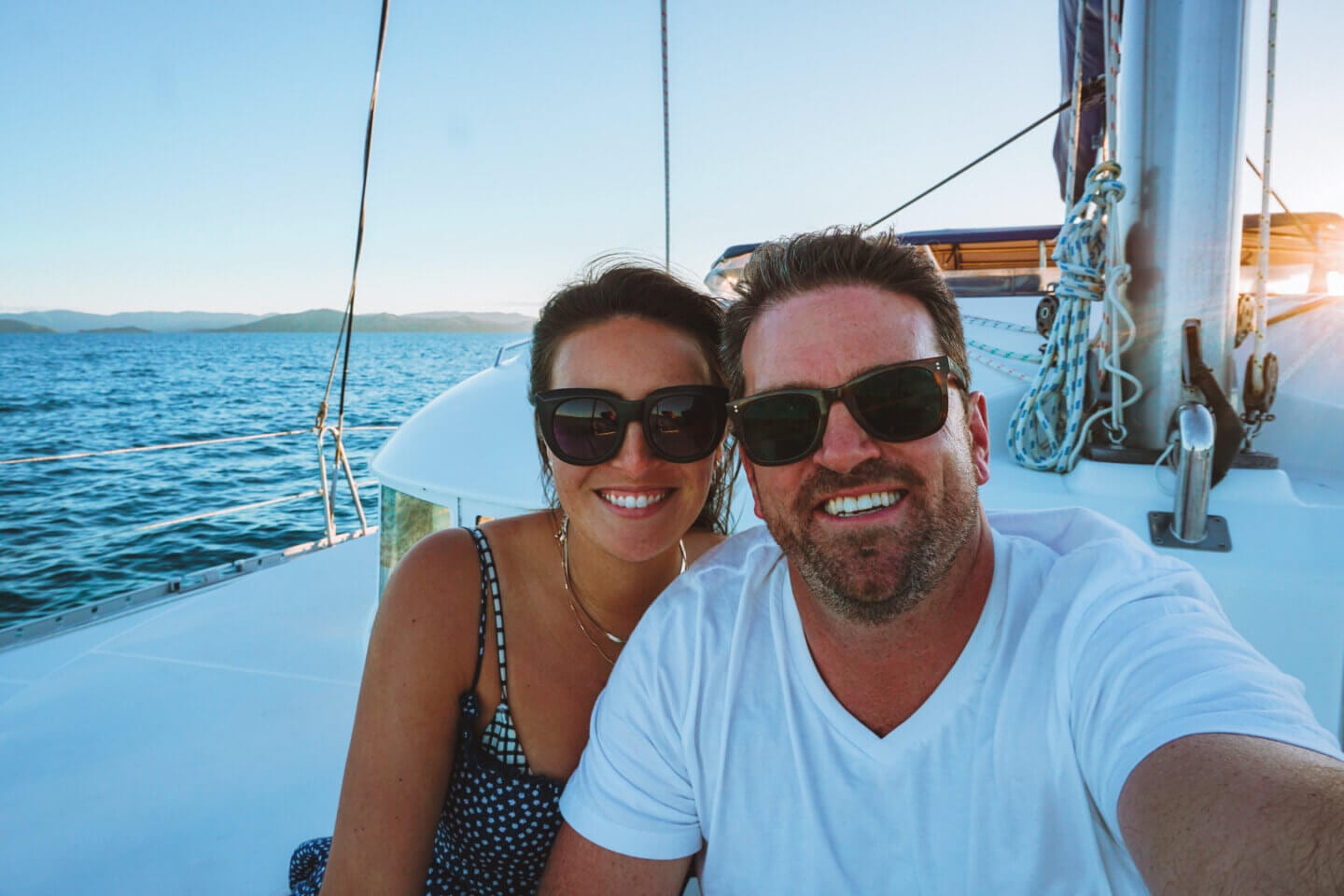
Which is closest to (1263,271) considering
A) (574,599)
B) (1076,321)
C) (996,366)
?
(1076,321)

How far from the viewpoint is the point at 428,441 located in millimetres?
3117

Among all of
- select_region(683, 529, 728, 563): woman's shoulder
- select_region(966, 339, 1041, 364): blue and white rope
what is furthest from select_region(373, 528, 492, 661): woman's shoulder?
select_region(966, 339, 1041, 364): blue and white rope

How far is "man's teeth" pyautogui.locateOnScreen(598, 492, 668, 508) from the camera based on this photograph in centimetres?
165

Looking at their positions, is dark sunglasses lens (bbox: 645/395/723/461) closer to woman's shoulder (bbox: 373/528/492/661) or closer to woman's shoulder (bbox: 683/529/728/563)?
woman's shoulder (bbox: 683/529/728/563)

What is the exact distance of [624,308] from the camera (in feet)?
5.71

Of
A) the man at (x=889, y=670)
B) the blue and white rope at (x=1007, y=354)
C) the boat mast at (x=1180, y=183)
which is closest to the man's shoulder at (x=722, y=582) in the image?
the man at (x=889, y=670)

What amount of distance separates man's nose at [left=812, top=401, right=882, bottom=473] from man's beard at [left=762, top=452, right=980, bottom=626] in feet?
0.05

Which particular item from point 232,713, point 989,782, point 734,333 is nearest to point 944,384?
point 734,333

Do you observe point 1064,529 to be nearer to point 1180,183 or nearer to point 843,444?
point 843,444

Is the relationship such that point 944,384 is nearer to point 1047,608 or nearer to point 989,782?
point 1047,608

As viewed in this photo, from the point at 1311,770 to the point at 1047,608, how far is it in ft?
1.38

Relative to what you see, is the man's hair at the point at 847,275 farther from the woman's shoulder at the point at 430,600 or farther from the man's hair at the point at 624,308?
the woman's shoulder at the point at 430,600

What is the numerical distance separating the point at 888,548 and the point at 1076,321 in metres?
1.43

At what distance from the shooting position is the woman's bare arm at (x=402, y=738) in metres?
1.45
